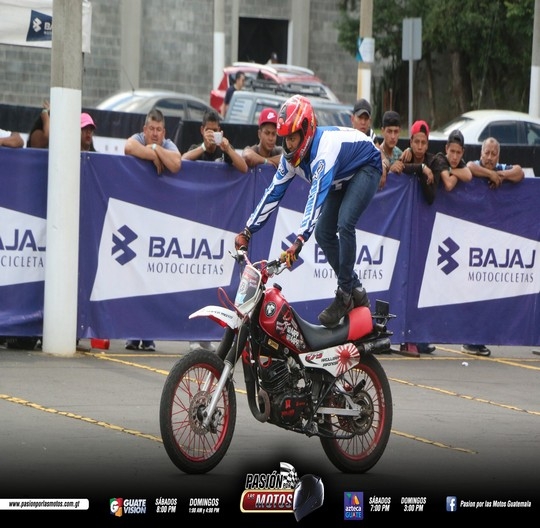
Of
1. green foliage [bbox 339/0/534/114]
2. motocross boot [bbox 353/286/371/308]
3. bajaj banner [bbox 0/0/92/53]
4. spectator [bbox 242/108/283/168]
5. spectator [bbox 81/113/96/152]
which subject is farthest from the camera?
green foliage [bbox 339/0/534/114]

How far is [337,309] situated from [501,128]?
1792 cm

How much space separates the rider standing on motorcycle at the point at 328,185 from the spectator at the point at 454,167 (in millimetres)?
3893

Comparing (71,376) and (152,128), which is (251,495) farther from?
(152,128)

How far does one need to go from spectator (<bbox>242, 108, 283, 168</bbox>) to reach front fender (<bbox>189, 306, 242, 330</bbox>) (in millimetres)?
5519

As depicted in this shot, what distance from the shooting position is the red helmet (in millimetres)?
9227

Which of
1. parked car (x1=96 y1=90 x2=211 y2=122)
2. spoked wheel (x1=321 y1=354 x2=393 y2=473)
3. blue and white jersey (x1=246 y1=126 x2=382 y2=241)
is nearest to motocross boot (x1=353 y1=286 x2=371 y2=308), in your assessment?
spoked wheel (x1=321 y1=354 x2=393 y2=473)

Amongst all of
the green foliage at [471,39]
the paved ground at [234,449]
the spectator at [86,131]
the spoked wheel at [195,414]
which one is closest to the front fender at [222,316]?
the spoked wheel at [195,414]

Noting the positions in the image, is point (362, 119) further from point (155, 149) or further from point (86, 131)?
point (86, 131)

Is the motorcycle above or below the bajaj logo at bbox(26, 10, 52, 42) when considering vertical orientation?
below

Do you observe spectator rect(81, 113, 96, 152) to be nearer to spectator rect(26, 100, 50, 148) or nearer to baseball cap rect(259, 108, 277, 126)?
spectator rect(26, 100, 50, 148)

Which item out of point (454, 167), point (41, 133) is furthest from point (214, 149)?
point (454, 167)

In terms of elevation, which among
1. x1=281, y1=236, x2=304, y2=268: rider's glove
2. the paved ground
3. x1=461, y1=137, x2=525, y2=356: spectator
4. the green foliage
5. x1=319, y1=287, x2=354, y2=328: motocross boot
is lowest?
the paved ground

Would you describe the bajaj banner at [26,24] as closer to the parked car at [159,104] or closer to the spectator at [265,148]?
the spectator at [265,148]

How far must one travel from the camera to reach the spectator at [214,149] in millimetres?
13859
